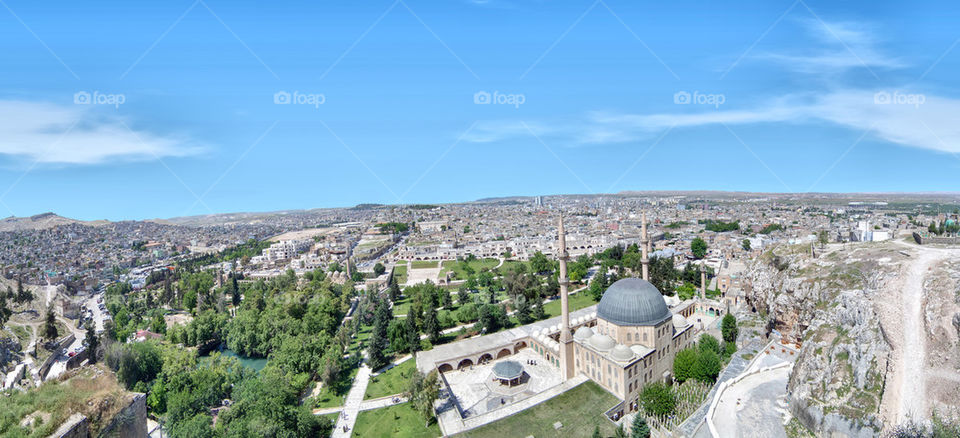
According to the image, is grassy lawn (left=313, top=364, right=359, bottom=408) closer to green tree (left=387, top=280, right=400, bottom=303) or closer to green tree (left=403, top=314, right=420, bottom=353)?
green tree (left=403, top=314, right=420, bottom=353)

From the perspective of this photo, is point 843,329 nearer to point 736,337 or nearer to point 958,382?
point 958,382

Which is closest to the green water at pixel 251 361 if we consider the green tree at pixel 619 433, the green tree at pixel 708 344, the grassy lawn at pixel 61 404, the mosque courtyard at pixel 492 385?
the mosque courtyard at pixel 492 385

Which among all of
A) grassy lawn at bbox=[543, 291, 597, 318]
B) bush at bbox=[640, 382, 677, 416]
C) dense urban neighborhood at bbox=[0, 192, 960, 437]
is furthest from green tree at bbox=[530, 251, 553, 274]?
bush at bbox=[640, 382, 677, 416]

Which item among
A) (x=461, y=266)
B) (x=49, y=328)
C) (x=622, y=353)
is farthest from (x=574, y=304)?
(x=49, y=328)

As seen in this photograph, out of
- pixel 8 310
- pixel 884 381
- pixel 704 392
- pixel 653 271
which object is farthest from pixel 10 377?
pixel 653 271

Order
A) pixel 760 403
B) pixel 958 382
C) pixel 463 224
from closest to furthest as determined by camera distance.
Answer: pixel 958 382 → pixel 760 403 → pixel 463 224

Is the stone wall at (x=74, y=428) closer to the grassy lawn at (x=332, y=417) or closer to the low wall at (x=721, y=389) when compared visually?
the grassy lawn at (x=332, y=417)
